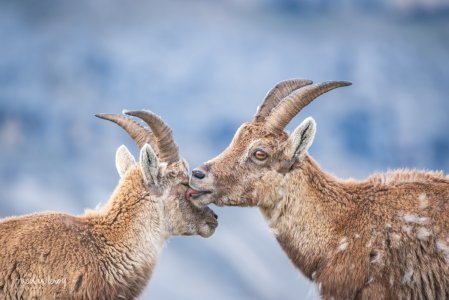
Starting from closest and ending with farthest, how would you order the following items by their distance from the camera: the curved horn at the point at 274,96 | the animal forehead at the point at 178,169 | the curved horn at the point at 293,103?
the curved horn at the point at 293,103
the curved horn at the point at 274,96
the animal forehead at the point at 178,169

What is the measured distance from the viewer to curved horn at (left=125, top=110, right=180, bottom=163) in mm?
15234

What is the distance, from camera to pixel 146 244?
47.6ft

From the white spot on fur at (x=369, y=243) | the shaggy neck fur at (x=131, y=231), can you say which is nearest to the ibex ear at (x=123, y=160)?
the shaggy neck fur at (x=131, y=231)

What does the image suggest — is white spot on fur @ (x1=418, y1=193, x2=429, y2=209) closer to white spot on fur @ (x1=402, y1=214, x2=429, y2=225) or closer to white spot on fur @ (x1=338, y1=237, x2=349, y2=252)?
white spot on fur @ (x1=402, y1=214, x2=429, y2=225)

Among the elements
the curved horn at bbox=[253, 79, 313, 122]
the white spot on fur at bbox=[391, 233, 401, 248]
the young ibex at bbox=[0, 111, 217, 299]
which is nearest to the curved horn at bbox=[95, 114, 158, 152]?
the young ibex at bbox=[0, 111, 217, 299]

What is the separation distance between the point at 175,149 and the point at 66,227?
2934 millimetres

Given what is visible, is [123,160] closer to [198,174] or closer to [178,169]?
[178,169]

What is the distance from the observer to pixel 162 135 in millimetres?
15453

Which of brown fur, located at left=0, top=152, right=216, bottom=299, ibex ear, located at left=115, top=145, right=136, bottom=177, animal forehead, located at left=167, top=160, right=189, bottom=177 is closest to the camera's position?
brown fur, located at left=0, top=152, right=216, bottom=299

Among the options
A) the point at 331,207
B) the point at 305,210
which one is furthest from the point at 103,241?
the point at 331,207

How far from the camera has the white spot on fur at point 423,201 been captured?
1370 centimetres

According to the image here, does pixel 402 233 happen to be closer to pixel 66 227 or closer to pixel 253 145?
pixel 253 145

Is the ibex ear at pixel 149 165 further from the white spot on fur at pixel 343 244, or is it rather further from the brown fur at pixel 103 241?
the white spot on fur at pixel 343 244

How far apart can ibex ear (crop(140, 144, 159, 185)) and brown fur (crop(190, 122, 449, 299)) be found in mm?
826
